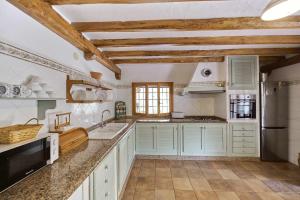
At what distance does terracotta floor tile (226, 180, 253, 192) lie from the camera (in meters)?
2.87

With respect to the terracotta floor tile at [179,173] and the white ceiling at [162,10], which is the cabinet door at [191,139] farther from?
the white ceiling at [162,10]

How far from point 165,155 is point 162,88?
1673mm

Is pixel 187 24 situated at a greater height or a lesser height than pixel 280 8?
greater

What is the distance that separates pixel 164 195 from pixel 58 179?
1880 mm

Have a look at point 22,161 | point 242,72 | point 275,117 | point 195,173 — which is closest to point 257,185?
point 195,173

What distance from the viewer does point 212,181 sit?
10.5 ft

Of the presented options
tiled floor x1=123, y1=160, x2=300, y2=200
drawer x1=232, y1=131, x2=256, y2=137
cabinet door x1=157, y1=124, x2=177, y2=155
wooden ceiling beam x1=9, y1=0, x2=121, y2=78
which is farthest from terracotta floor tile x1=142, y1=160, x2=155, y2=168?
wooden ceiling beam x1=9, y1=0, x2=121, y2=78

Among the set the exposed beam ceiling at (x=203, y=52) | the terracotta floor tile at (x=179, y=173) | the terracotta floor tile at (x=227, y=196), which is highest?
the exposed beam ceiling at (x=203, y=52)

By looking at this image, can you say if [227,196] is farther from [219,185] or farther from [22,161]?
[22,161]

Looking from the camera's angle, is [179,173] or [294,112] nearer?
[179,173]

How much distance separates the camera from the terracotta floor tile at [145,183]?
2982 millimetres

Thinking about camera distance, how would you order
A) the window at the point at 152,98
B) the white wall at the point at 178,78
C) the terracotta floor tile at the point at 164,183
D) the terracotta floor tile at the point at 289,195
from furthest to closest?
the window at the point at 152,98
the white wall at the point at 178,78
the terracotta floor tile at the point at 164,183
the terracotta floor tile at the point at 289,195

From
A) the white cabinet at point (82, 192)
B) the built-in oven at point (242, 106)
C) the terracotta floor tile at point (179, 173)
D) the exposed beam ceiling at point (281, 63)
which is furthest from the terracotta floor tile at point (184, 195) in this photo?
the exposed beam ceiling at point (281, 63)

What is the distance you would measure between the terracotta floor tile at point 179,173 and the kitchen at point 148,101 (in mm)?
105
